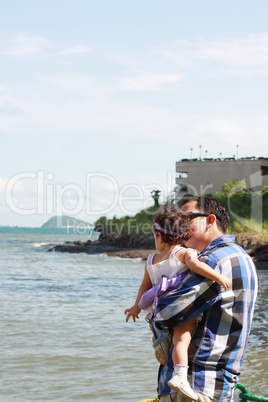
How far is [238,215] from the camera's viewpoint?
48750mm

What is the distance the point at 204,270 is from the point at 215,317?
0.24 metres

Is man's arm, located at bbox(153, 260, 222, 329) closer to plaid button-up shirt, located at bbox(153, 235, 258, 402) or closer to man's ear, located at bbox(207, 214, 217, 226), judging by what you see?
plaid button-up shirt, located at bbox(153, 235, 258, 402)

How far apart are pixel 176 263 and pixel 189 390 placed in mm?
606

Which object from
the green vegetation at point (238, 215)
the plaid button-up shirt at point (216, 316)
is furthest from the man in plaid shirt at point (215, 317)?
the green vegetation at point (238, 215)

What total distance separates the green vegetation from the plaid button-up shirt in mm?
34060

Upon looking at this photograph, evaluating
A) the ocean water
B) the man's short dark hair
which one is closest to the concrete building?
the ocean water

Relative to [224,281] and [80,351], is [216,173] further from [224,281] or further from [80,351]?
[224,281]

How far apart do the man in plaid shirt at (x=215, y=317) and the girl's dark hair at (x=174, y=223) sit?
0.17 meters

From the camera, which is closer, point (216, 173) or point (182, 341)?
point (182, 341)

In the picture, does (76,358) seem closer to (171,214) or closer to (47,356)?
(47,356)

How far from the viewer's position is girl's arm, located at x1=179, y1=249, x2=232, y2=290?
2.76 meters

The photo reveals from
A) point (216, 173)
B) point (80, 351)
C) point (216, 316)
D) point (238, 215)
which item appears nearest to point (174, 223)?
point (216, 316)

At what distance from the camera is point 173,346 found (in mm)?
2887

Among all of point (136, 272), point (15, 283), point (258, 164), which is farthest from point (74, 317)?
point (258, 164)
